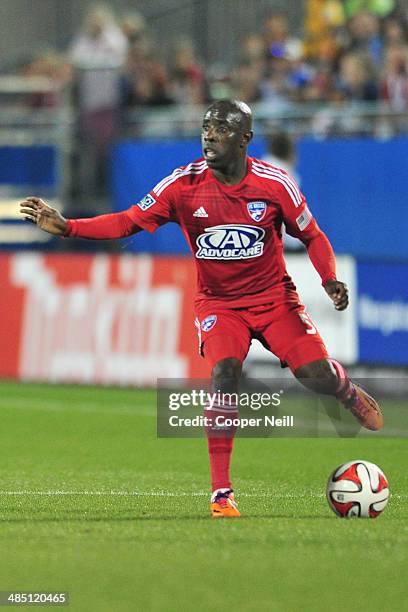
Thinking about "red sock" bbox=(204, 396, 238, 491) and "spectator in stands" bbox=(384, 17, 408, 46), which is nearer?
"red sock" bbox=(204, 396, 238, 491)

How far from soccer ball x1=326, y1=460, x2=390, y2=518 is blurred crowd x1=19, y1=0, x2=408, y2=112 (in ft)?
34.0

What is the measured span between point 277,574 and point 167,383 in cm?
1054

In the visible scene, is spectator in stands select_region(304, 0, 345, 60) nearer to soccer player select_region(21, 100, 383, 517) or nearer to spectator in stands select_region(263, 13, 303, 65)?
spectator in stands select_region(263, 13, 303, 65)

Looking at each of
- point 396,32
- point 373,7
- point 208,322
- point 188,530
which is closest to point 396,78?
point 396,32

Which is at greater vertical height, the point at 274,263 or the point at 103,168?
the point at 103,168

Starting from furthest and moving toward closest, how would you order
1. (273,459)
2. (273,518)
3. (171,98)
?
(171,98) < (273,459) < (273,518)

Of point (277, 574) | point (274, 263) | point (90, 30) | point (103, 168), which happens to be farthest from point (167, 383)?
point (277, 574)

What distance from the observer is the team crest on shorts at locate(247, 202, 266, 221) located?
910cm

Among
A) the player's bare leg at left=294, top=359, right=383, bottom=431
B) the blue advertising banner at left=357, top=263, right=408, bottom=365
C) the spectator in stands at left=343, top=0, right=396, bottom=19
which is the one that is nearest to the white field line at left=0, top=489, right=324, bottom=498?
the player's bare leg at left=294, top=359, right=383, bottom=431

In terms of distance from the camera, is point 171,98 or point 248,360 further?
point 171,98

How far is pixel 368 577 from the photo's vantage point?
674 cm

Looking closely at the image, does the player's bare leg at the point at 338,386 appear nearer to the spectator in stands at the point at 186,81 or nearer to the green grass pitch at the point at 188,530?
the green grass pitch at the point at 188,530

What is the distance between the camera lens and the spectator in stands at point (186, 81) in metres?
20.7

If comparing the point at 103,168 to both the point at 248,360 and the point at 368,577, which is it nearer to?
the point at 248,360
